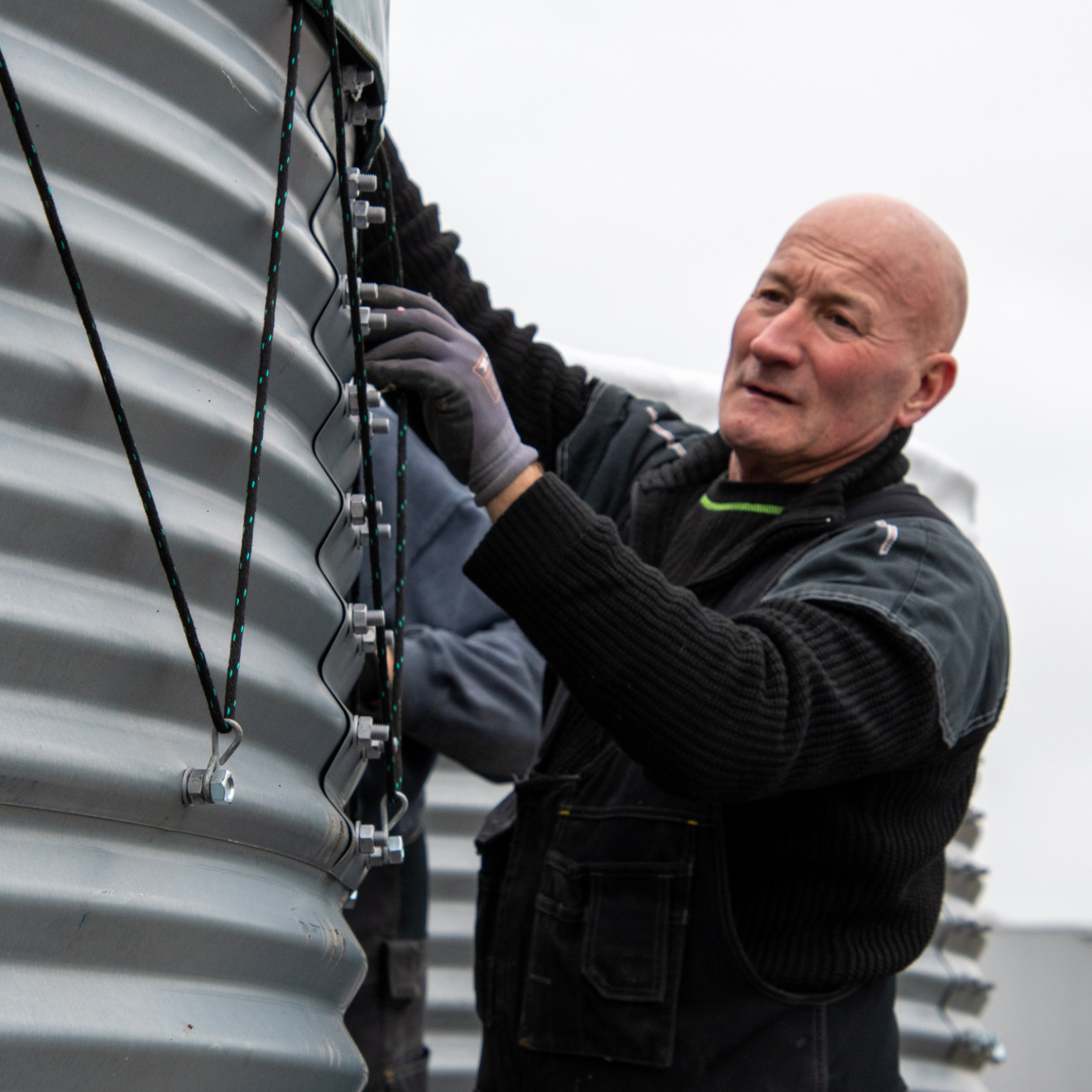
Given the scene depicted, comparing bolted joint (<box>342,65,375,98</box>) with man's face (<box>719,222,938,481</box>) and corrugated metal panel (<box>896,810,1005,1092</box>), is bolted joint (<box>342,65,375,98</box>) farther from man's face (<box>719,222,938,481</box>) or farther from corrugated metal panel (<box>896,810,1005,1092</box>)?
corrugated metal panel (<box>896,810,1005,1092</box>)

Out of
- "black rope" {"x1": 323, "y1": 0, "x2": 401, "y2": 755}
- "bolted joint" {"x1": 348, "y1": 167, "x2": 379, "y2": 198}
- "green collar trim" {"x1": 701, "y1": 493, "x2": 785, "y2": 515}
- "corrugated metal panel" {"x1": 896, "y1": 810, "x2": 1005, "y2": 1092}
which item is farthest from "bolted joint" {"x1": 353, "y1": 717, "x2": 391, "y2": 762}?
"corrugated metal panel" {"x1": 896, "y1": 810, "x2": 1005, "y2": 1092}

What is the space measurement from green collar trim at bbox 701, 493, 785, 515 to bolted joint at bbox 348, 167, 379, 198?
734 millimetres

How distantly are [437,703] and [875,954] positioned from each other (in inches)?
23.7

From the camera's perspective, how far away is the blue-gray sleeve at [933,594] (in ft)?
4.40

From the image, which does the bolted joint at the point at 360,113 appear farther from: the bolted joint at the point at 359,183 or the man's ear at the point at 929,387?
the man's ear at the point at 929,387

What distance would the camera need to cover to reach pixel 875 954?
1395 millimetres

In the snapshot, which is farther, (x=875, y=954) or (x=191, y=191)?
(x=875, y=954)

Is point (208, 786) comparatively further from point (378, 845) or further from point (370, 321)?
point (370, 321)

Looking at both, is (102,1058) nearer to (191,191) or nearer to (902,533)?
(191,191)

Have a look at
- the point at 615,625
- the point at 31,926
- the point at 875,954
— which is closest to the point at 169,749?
the point at 31,926

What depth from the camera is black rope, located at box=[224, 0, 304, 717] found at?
2.54 ft

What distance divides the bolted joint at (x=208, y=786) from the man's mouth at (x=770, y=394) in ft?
3.42

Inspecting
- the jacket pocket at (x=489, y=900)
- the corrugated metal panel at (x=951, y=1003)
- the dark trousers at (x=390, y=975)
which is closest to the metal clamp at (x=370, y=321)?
the jacket pocket at (x=489, y=900)

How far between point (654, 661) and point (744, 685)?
9cm
